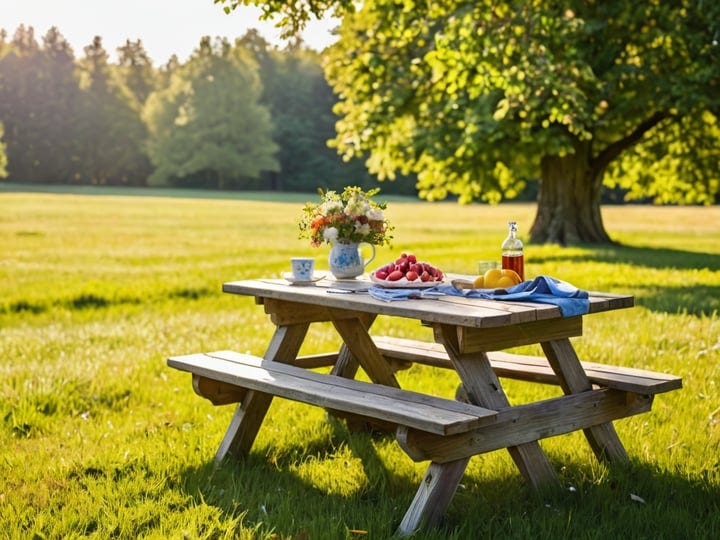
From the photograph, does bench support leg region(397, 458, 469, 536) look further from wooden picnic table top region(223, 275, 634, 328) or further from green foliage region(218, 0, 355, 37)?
green foliage region(218, 0, 355, 37)

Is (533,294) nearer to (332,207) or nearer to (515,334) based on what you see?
(515,334)

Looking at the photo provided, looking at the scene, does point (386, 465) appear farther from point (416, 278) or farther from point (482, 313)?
point (482, 313)

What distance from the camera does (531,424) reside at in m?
4.11

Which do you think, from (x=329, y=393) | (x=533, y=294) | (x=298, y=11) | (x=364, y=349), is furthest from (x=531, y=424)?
(x=298, y=11)

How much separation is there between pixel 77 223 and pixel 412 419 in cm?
2790

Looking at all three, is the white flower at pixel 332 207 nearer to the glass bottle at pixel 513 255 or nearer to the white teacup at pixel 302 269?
the white teacup at pixel 302 269

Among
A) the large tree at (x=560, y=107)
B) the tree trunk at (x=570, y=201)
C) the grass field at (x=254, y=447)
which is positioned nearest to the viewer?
the grass field at (x=254, y=447)

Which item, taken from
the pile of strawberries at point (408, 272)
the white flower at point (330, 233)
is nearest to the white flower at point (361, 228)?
the white flower at point (330, 233)

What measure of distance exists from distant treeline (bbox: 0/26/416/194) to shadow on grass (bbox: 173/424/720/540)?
65751mm

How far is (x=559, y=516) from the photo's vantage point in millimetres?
3873

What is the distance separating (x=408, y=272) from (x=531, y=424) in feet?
3.33

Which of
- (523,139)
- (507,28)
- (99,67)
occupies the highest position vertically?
(99,67)

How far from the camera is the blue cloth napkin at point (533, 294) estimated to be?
13.5 ft

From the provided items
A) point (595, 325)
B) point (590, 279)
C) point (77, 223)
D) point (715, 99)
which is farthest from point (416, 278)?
point (77, 223)
